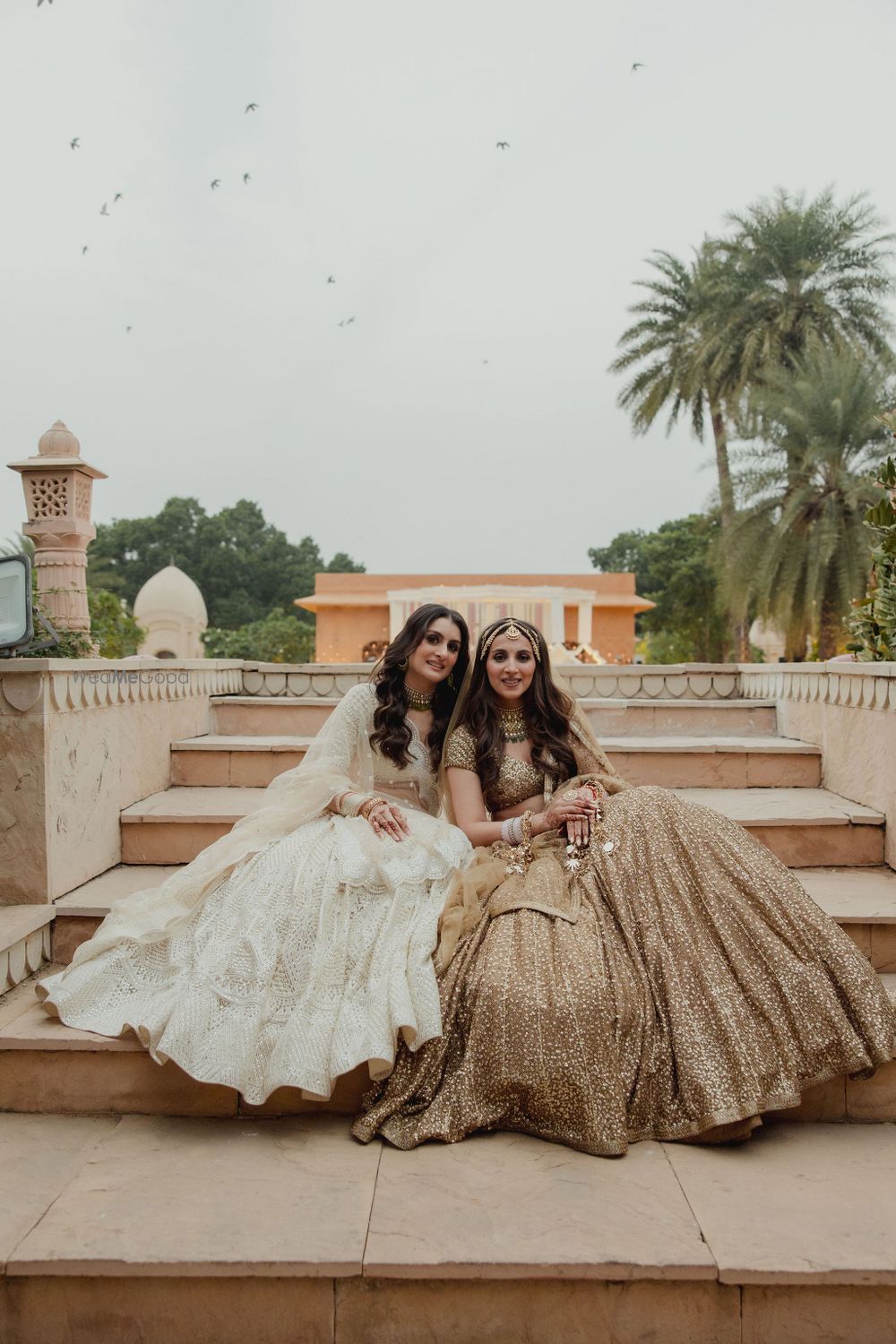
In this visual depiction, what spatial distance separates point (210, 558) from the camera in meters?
44.3

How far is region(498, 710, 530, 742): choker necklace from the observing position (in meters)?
2.94

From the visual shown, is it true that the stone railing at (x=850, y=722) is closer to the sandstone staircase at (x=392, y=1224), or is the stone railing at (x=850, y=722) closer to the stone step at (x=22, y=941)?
the sandstone staircase at (x=392, y=1224)

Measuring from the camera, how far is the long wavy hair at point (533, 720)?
2.86 m

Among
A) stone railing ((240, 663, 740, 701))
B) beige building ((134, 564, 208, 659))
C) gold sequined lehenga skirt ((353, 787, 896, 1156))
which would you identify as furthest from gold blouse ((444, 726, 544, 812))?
beige building ((134, 564, 208, 659))

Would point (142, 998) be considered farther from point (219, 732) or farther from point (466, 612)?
point (466, 612)

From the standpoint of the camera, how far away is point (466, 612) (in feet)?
56.7

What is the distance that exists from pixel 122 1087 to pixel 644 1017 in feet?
4.08

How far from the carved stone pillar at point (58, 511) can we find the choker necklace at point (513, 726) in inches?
244

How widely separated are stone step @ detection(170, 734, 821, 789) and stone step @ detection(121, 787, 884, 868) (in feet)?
0.76

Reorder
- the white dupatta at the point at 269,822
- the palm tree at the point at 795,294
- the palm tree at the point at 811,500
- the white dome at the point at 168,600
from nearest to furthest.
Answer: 1. the white dupatta at the point at 269,822
2. the palm tree at the point at 811,500
3. the palm tree at the point at 795,294
4. the white dome at the point at 168,600

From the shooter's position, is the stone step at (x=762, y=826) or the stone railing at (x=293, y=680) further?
the stone railing at (x=293, y=680)

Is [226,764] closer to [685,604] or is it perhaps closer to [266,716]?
[266,716]

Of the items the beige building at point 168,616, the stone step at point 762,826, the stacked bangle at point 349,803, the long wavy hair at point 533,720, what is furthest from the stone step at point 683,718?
the beige building at point 168,616

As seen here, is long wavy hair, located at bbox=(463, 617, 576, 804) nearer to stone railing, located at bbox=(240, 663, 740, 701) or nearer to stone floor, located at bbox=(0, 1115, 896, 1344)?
stone floor, located at bbox=(0, 1115, 896, 1344)
